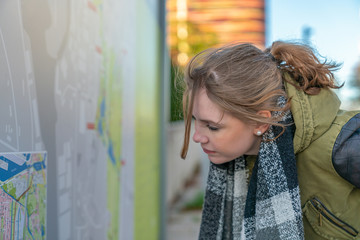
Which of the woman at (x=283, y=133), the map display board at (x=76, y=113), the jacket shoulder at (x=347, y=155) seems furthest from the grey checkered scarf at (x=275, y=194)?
the map display board at (x=76, y=113)

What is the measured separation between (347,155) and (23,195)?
41.5 inches

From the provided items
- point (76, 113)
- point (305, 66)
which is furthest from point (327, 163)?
point (76, 113)

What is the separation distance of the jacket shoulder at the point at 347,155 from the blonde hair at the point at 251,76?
20 cm

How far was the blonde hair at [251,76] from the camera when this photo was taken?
1.50 metres

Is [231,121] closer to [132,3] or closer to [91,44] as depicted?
[91,44]

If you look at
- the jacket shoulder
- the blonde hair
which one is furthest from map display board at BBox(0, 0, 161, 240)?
the jacket shoulder

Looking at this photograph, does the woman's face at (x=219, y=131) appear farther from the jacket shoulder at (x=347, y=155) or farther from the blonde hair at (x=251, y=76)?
the jacket shoulder at (x=347, y=155)

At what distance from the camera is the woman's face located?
1.51m

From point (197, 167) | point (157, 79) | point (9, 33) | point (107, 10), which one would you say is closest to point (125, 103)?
point (107, 10)

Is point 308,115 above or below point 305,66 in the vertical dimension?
below

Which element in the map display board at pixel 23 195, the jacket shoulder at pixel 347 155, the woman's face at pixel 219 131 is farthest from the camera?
the woman's face at pixel 219 131

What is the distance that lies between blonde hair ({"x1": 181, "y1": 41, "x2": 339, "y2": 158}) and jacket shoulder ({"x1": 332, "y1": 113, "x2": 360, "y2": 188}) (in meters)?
0.20

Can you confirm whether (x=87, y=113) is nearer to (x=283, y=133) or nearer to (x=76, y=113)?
(x=76, y=113)

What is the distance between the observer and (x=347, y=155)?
4.62 ft
